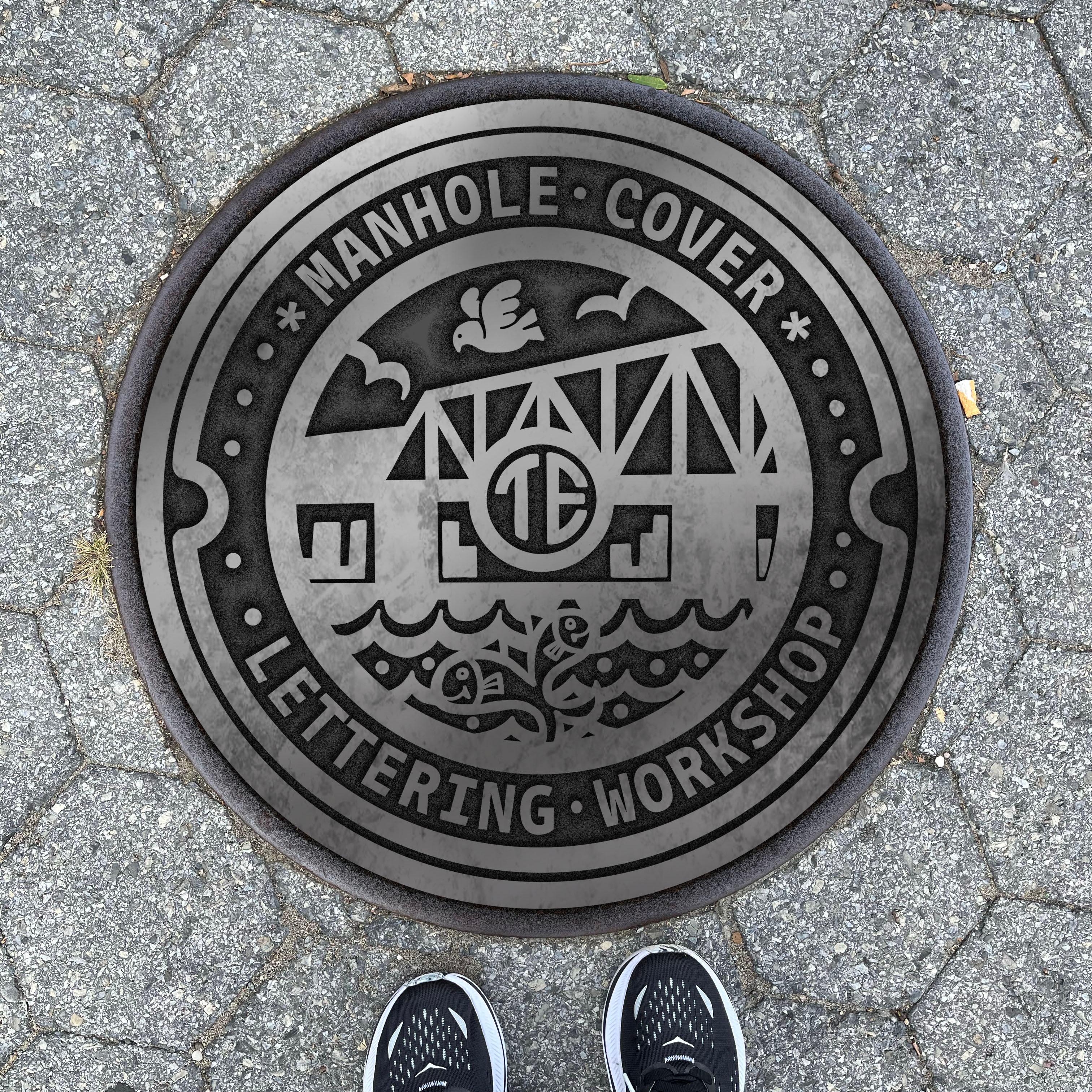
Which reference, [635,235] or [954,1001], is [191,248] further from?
[954,1001]

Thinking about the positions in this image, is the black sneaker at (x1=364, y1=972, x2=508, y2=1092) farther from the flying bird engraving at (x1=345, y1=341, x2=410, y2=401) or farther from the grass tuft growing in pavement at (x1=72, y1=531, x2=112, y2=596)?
the flying bird engraving at (x1=345, y1=341, x2=410, y2=401)

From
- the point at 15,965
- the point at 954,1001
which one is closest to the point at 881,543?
the point at 954,1001

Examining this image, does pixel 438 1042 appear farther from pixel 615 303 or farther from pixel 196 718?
pixel 615 303

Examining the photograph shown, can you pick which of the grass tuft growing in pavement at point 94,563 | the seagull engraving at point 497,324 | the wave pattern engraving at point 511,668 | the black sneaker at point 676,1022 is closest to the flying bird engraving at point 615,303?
the seagull engraving at point 497,324

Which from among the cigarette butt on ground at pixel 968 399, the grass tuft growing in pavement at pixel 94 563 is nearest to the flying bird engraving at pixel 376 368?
the grass tuft growing in pavement at pixel 94 563

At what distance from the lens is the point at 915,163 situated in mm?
1534

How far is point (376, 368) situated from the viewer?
58.6 inches

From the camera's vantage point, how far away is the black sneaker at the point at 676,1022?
1484 mm

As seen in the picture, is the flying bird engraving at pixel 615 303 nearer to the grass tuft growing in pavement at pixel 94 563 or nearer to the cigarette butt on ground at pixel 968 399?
the cigarette butt on ground at pixel 968 399

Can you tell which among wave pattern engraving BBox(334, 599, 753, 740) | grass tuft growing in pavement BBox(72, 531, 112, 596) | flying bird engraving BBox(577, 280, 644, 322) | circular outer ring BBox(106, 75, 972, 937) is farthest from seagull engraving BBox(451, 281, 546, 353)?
grass tuft growing in pavement BBox(72, 531, 112, 596)

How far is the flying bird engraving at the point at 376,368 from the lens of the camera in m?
1.49

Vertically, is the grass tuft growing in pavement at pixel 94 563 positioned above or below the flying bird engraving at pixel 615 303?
below

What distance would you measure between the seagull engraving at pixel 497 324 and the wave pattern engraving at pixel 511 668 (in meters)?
0.44

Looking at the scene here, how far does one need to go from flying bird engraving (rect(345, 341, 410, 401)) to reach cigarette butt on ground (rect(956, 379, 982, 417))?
0.97m
